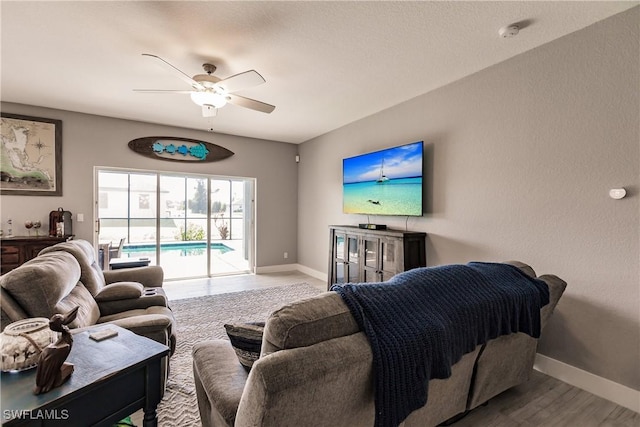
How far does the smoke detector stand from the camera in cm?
227

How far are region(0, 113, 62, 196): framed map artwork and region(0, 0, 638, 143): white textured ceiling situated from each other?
0.42 metres

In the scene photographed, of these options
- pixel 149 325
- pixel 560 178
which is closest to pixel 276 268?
pixel 149 325

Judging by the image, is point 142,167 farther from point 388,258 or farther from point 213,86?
point 388,258

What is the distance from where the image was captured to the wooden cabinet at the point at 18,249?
12.4 feet

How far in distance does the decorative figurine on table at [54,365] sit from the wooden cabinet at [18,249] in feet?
12.6

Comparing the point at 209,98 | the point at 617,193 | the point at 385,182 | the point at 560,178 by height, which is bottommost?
the point at 617,193

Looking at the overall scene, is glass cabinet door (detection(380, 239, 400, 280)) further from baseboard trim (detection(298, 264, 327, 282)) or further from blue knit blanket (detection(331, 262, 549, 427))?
baseboard trim (detection(298, 264, 327, 282))

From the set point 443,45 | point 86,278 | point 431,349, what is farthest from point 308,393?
point 443,45

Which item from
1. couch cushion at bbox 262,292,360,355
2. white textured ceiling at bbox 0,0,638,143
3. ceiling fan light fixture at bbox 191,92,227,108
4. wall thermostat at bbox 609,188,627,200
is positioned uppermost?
white textured ceiling at bbox 0,0,638,143

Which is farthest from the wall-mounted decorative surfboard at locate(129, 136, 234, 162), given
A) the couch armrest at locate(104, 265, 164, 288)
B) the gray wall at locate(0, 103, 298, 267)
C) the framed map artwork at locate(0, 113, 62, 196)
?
the couch armrest at locate(104, 265, 164, 288)

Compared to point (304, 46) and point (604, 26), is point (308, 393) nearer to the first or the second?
point (304, 46)

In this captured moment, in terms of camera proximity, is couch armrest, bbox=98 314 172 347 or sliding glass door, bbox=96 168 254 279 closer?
couch armrest, bbox=98 314 172 347

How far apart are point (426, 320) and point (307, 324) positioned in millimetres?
561

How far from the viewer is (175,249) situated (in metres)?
5.55
